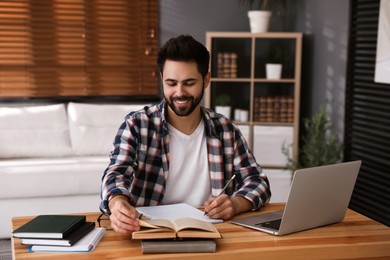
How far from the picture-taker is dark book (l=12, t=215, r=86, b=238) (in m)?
1.60

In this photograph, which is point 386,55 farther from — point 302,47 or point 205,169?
point 205,169

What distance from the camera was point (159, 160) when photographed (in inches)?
85.4

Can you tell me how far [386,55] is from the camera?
356 cm

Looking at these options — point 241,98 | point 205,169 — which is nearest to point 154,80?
point 241,98

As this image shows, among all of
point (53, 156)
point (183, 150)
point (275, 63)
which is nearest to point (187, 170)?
point (183, 150)

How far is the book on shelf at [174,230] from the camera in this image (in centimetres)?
158

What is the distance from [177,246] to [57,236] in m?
0.34

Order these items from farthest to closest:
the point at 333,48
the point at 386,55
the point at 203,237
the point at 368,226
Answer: the point at 333,48, the point at 386,55, the point at 368,226, the point at 203,237

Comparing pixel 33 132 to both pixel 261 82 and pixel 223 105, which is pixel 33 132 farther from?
pixel 261 82

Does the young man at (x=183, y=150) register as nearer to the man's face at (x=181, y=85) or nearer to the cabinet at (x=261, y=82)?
the man's face at (x=181, y=85)

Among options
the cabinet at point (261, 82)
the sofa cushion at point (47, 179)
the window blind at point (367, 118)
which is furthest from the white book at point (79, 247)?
the cabinet at point (261, 82)

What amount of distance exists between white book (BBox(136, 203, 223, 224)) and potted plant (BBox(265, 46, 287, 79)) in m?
2.91

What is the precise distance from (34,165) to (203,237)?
8.47 feet

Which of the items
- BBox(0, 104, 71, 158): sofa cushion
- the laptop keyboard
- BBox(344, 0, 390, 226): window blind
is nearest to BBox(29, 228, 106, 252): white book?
the laptop keyboard
